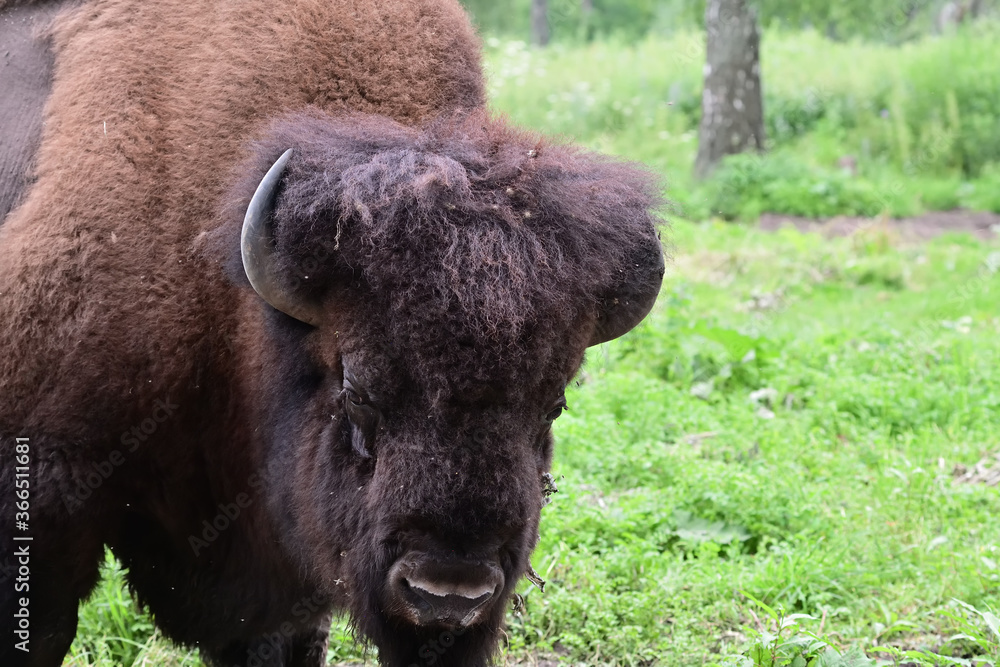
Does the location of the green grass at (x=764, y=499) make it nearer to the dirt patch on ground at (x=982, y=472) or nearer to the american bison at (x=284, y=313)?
the dirt patch on ground at (x=982, y=472)

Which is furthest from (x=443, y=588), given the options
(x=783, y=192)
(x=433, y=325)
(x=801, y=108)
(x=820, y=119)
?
(x=801, y=108)

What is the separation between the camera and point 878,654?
3.90 metres

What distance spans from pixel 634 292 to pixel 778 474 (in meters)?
2.84

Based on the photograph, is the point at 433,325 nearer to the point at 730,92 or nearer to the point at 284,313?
the point at 284,313

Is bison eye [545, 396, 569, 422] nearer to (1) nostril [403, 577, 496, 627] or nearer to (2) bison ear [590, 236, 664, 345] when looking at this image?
(2) bison ear [590, 236, 664, 345]

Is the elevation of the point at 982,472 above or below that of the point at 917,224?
above

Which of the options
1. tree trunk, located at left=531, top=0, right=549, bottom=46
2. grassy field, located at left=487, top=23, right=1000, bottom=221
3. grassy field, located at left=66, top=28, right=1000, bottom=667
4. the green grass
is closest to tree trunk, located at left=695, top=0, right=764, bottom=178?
grassy field, located at left=487, top=23, right=1000, bottom=221

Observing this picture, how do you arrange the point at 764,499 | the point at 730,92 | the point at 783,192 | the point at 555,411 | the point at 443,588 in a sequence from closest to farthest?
the point at 443,588, the point at 555,411, the point at 764,499, the point at 783,192, the point at 730,92

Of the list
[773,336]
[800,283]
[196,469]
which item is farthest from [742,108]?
[196,469]

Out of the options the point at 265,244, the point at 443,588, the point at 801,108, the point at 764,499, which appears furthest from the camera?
the point at 801,108

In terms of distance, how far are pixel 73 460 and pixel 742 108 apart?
12.0 metres

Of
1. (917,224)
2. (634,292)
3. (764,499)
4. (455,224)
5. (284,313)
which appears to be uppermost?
(455,224)

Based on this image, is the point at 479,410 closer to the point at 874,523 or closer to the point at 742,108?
the point at 874,523

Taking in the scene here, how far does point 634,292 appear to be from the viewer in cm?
280
